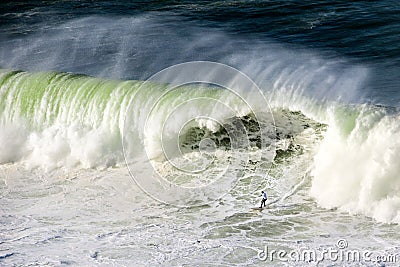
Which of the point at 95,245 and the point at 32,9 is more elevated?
the point at 32,9

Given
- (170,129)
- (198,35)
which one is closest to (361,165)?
(170,129)

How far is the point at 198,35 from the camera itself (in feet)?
91.4

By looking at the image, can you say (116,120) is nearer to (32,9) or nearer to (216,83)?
(216,83)

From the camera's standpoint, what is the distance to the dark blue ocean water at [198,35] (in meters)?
24.8

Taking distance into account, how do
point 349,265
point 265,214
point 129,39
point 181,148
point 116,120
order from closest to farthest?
point 349,265 → point 265,214 → point 181,148 → point 116,120 → point 129,39

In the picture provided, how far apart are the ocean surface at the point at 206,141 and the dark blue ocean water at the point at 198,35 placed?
0.10 metres

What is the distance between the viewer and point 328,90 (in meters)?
21.1

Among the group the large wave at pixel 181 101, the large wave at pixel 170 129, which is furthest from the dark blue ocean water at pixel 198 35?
the large wave at pixel 170 129

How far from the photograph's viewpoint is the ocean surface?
15.4 m

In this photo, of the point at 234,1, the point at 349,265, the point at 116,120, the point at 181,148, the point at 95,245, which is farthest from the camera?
the point at 234,1

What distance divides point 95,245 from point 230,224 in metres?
2.60

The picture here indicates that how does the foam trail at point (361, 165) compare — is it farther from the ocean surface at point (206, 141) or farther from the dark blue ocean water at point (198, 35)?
the dark blue ocean water at point (198, 35)

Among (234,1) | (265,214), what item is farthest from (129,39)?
(265,214)

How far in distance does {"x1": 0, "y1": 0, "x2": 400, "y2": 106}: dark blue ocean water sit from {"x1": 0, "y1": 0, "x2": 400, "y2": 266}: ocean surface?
0.10m
